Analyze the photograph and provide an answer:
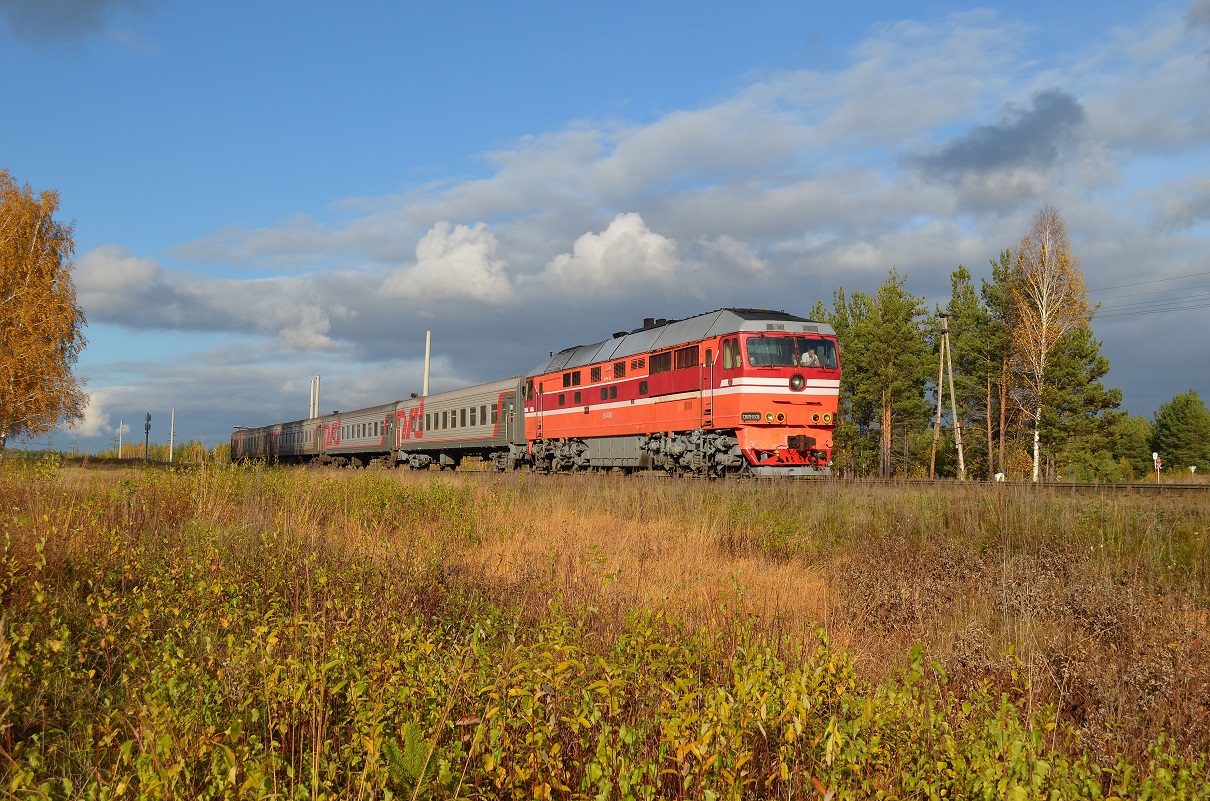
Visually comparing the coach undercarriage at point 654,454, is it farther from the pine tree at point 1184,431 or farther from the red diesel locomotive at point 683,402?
the pine tree at point 1184,431

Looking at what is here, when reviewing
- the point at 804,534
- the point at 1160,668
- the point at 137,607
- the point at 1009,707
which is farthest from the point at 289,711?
the point at 804,534

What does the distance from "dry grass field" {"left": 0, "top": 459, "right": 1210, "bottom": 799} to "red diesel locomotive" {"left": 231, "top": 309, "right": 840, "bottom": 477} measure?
236 inches

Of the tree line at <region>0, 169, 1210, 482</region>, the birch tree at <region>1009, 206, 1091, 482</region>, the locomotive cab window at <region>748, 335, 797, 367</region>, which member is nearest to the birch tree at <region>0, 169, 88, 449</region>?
the tree line at <region>0, 169, 1210, 482</region>

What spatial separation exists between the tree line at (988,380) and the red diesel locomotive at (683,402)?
16.3 meters

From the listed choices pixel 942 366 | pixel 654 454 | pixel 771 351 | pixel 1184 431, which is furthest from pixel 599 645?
pixel 1184 431

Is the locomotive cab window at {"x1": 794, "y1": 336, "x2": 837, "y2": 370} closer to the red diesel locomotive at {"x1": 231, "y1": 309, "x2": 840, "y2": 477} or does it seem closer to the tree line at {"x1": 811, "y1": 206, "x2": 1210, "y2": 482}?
the red diesel locomotive at {"x1": 231, "y1": 309, "x2": 840, "y2": 477}

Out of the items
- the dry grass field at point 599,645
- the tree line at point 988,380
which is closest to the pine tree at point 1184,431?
the tree line at point 988,380

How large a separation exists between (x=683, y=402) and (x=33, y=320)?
25743mm

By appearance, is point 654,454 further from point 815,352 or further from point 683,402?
point 815,352

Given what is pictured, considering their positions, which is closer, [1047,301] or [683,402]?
[683,402]

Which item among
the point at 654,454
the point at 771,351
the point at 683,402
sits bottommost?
the point at 654,454

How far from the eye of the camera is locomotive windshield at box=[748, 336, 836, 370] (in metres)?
19.1

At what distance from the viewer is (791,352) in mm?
19453

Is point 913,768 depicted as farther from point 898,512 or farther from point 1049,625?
point 898,512
